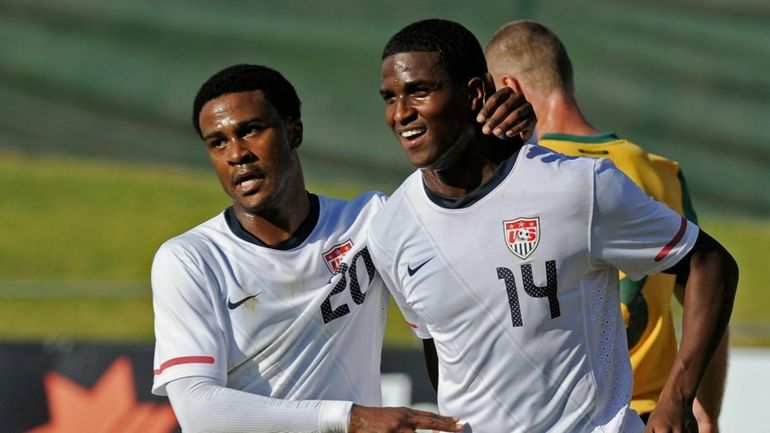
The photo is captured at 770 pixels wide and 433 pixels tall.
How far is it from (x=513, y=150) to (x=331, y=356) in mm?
862

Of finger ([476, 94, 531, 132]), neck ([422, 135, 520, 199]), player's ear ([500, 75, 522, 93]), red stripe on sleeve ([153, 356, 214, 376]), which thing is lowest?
red stripe on sleeve ([153, 356, 214, 376])

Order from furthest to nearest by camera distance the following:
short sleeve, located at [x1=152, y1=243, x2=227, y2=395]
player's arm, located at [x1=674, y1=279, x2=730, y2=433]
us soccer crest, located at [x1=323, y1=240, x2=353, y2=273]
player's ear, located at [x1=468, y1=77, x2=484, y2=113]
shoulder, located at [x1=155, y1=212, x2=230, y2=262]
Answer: player's arm, located at [x1=674, y1=279, x2=730, y2=433] < us soccer crest, located at [x1=323, y1=240, x2=353, y2=273] < shoulder, located at [x1=155, y1=212, x2=230, y2=262] < short sleeve, located at [x1=152, y1=243, x2=227, y2=395] < player's ear, located at [x1=468, y1=77, x2=484, y2=113]

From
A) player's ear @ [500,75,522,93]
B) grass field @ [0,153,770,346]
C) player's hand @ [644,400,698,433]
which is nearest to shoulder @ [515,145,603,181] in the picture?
player's hand @ [644,400,698,433]

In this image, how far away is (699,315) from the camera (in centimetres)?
381

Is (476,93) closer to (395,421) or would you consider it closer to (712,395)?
(395,421)

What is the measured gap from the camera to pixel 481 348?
3.85 m

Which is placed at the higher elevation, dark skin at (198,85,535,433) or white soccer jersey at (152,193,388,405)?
dark skin at (198,85,535,433)

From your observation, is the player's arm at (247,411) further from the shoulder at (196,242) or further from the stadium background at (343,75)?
the stadium background at (343,75)

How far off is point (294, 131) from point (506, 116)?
849mm

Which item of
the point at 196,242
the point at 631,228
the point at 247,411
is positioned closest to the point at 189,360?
the point at 247,411

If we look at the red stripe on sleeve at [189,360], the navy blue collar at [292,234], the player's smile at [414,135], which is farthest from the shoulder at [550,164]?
the red stripe on sleeve at [189,360]

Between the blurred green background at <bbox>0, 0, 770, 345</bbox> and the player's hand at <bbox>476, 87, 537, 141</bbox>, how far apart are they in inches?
291

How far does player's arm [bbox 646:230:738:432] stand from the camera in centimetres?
373

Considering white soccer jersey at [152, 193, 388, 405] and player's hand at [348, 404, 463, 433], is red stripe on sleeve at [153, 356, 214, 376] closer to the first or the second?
white soccer jersey at [152, 193, 388, 405]
